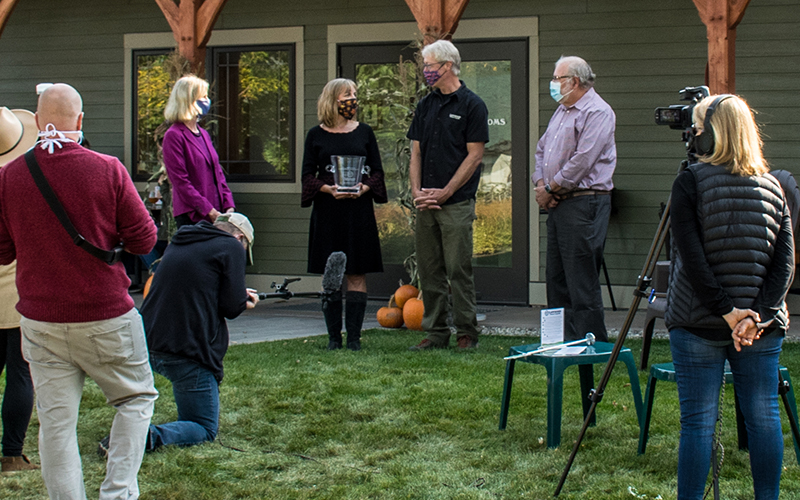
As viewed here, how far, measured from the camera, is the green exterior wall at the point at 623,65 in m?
7.77

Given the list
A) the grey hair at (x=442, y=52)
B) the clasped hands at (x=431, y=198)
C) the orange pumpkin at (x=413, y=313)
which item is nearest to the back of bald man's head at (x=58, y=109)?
the clasped hands at (x=431, y=198)

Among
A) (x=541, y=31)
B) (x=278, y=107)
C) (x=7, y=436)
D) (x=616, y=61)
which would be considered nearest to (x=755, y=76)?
(x=616, y=61)

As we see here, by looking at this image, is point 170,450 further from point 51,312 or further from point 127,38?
point 127,38

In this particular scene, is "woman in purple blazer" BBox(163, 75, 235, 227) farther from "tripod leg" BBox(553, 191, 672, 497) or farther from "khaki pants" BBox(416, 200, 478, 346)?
"tripod leg" BBox(553, 191, 672, 497)

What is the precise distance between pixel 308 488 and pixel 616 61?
233 inches

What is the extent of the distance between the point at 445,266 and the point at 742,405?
11.6 ft

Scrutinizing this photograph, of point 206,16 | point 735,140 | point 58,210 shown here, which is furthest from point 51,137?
point 206,16

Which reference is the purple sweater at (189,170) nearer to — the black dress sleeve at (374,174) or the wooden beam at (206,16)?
the black dress sleeve at (374,174)

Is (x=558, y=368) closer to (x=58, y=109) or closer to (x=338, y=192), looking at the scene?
(x=58, y=109)

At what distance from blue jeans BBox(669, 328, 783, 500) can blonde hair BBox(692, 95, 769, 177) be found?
20.2 inches

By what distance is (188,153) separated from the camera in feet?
17.6

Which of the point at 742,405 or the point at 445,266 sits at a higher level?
the point at 445,266

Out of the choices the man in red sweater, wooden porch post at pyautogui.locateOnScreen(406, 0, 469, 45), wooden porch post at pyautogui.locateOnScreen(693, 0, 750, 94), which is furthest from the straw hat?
wooden porch post at pyautogui.locateOnScreen(693, 0, 750, 94)

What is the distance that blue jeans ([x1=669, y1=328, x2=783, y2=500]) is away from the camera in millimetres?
2721
